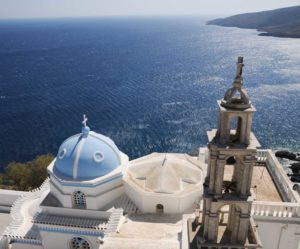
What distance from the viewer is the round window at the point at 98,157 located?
24.9 metres

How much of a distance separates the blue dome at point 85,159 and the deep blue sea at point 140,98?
107 ft

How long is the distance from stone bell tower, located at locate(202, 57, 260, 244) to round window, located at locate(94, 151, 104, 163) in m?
9.87

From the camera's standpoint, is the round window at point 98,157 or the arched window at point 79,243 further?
the arched window at point 79,243

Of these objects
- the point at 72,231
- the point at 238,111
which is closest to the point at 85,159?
the point at 72,231

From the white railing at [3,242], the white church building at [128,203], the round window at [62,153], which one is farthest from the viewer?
the white railing at [3,242]

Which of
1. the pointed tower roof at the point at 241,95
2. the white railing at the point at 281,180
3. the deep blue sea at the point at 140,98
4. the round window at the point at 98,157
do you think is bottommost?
the deep blue sea at the point at 140,98

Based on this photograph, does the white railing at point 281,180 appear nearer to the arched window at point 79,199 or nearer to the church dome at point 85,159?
the church dome at point 85,159

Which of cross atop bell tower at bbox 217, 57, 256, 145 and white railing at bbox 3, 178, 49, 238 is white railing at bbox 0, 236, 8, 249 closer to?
white railing at bbox 3, 178, 49, 238

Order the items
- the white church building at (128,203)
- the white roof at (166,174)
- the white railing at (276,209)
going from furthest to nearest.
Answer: the white roof at (166,174), the white church building at (128,203), the white railing at (276,209)

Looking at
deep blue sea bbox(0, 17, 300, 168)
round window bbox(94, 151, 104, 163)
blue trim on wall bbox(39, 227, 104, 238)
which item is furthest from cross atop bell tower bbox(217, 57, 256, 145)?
Answer: deep blue sea bbox(0, 17, 300, 168)

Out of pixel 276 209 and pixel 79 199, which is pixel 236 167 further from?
pixel 79 199

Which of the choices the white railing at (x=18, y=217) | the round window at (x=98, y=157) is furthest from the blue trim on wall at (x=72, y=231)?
the round window at (x=98, y=157)

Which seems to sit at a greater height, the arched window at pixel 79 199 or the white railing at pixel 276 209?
the white railing at pixel 276 209

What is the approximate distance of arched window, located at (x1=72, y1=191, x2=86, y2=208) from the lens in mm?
25000
